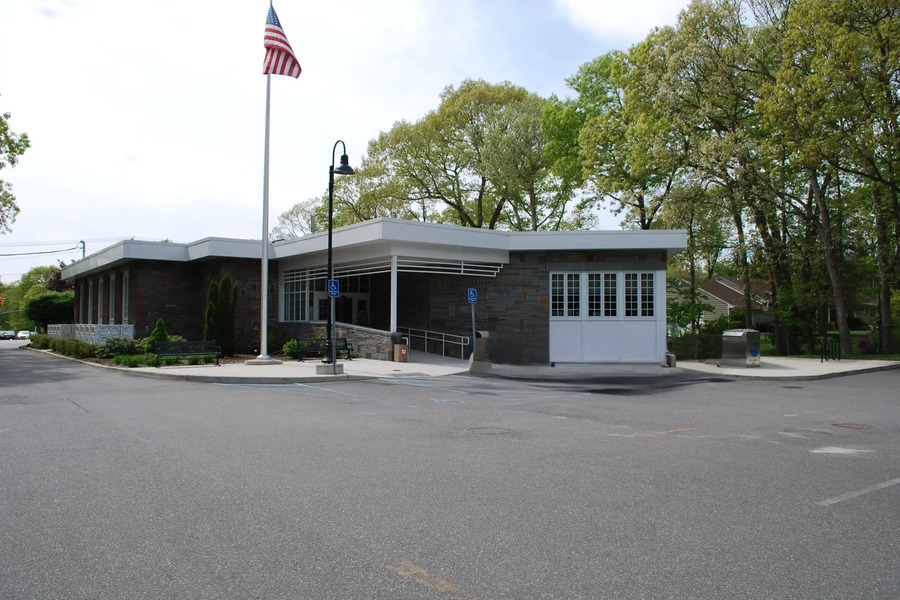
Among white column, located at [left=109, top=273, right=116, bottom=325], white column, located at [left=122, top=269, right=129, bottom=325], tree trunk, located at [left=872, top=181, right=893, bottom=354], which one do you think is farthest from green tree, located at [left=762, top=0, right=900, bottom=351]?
white column, located at [left=109, top=273, right=116, bottom=325]

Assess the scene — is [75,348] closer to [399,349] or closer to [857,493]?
[399,349]

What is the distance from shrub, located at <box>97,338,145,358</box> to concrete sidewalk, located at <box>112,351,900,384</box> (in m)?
4.24

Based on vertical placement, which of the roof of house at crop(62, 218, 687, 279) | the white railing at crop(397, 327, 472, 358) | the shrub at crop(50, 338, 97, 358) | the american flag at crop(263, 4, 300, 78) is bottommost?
the shrub at crop(50, 338, 97, 358)

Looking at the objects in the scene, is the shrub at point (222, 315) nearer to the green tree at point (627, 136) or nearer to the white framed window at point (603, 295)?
the white framed window at point (603, 295)

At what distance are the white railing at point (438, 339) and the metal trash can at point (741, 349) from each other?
944cm

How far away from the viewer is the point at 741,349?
24.4 meters

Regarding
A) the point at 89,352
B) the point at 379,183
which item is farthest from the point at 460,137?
the point at 89,352

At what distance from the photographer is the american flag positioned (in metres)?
21.9

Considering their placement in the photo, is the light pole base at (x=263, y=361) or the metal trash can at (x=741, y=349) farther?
the metal trash can at (x=741, y=349)

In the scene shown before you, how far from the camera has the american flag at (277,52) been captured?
21.9m

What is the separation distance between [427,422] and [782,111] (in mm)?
22836

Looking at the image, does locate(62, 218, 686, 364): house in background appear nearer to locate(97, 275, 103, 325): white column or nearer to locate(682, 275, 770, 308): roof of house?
locate(97, 275, 103, 325): white column

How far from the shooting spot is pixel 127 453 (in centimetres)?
797

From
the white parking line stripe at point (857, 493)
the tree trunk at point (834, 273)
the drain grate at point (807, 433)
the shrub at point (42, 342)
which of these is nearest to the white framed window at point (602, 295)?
the tree trunk at point (834, 273)
